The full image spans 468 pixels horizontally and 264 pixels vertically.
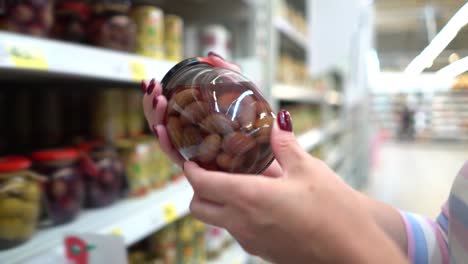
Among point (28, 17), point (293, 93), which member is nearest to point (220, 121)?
point (28, 17)

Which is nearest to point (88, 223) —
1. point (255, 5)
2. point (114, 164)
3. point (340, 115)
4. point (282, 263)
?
point (114, 164)

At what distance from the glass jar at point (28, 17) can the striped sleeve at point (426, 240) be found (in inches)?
30.1

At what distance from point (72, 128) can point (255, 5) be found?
2.73ft

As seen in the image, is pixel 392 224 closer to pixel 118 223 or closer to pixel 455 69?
pixel 455 69

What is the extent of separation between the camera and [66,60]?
0.70 metres

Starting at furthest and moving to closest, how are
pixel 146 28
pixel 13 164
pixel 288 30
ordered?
pixel 288 30, pixel 146 28, pixel 13 164

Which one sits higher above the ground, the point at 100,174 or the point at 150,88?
the point at 150,88

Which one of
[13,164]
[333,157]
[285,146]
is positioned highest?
[285,146]

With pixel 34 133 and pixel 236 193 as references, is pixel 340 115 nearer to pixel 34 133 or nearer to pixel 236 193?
pixel 34 133

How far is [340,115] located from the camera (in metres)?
4.30

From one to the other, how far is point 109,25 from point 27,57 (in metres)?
0.35

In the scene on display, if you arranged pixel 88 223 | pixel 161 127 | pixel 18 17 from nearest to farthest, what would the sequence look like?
pixel 161 127
pixel 18 17
pixel 88 223

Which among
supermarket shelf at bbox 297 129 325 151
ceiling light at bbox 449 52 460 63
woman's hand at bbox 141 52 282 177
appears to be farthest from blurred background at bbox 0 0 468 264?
supermarket shelf at bbox 297 129 325 151

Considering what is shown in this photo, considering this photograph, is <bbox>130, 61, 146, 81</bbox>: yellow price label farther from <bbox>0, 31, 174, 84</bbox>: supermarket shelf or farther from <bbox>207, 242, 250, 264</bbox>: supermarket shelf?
<bbox>207, 242, 250, 264</bbox>: supermarket shelf
